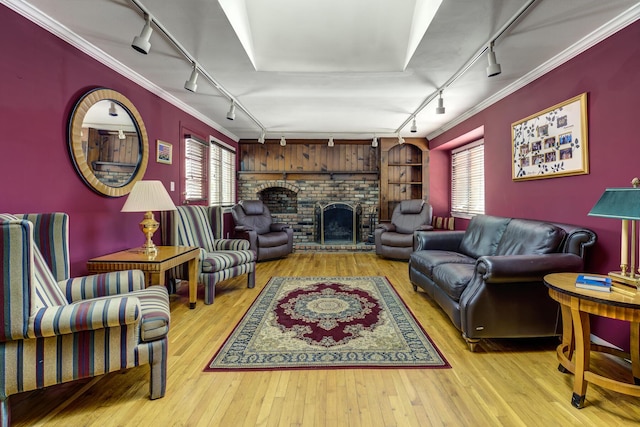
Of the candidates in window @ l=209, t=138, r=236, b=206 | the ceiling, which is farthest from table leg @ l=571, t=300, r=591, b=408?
window @ l=209, t=138, r=236, b=206

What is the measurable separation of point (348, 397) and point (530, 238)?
1838 mm

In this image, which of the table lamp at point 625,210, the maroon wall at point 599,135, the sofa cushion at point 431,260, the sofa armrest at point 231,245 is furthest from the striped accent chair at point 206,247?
the maroon wall at point 599,135

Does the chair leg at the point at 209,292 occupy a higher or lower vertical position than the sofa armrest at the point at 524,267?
lower

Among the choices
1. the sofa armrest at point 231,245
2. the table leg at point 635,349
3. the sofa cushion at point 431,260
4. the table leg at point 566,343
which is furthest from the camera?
the sofa armrest at point 231,245

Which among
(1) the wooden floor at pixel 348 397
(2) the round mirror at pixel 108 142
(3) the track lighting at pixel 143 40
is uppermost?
(3) the track lighting at pixel 143 40

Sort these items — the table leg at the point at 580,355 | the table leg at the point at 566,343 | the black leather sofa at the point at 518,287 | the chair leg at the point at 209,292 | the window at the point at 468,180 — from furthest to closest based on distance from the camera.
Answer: the window at the point at 468,180 → the chair leg at the point at 209,292 → the black leather sofa at the point at 518,287 → the table leg at the point at 566,343 → the table leg at the point at 580,355

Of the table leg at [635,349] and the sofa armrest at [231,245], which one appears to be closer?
the table leg at [635,349]

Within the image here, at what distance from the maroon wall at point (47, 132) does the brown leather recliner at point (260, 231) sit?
80.5 inches

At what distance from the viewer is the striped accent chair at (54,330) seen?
4.20 feet

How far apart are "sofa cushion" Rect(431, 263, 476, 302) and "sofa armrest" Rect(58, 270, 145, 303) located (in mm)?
2232

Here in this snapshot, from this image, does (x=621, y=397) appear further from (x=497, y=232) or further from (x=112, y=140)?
(x=112, y=140)

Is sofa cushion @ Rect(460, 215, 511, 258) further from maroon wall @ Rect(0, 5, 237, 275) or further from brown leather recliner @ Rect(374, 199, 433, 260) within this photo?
maroon wall @ Rect(0, 5, 237, 275)

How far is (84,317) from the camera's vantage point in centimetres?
136

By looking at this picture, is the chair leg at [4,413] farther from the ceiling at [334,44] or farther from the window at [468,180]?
the window at [468,180]
